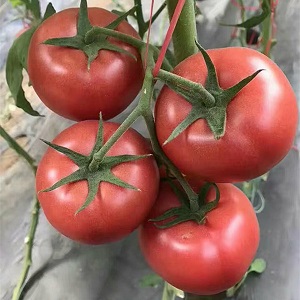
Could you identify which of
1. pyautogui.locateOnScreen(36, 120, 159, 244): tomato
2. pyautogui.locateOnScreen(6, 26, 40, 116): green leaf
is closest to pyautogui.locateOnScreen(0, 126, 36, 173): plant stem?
pyautogui.locateOnScreen(6, 26, 40, 116): green leaf

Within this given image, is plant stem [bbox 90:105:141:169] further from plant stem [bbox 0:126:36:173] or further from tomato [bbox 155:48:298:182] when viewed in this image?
plant stem [bbox 0:126:36:173]

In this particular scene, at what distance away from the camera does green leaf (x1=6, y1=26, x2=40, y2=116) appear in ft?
1.71

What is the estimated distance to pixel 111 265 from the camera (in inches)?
24.0

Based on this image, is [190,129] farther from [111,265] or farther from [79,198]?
[111,265]

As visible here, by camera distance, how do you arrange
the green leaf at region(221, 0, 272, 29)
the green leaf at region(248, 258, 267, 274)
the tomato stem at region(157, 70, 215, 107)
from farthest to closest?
the green leaf at region(248, 258, 267, 274) → the green leaf at region(221, 0, 272, 29) → the tomato stem at region(157, 70, 215, 107)

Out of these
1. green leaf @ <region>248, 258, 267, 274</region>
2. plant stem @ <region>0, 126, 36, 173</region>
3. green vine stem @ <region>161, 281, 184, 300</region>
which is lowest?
green leaf @ <region>248, 258, 267, 274</region>

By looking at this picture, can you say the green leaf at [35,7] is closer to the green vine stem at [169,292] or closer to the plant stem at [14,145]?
the plant stem at [14,145]

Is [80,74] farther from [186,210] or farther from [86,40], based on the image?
[186,210]

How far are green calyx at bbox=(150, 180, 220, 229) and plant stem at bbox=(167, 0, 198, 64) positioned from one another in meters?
0.11

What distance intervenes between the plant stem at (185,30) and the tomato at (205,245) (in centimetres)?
11

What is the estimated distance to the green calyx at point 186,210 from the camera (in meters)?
0.44

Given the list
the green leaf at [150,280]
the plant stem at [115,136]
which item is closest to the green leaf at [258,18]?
the plant stem at [115,136]

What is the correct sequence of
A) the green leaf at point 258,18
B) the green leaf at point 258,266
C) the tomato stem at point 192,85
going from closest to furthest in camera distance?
1. the tomato stem at point 192,85
2. the green leaf at point 258,18
3. the green leaf at point 258,266

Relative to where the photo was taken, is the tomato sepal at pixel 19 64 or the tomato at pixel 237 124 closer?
the tomato at pixel 237 124
